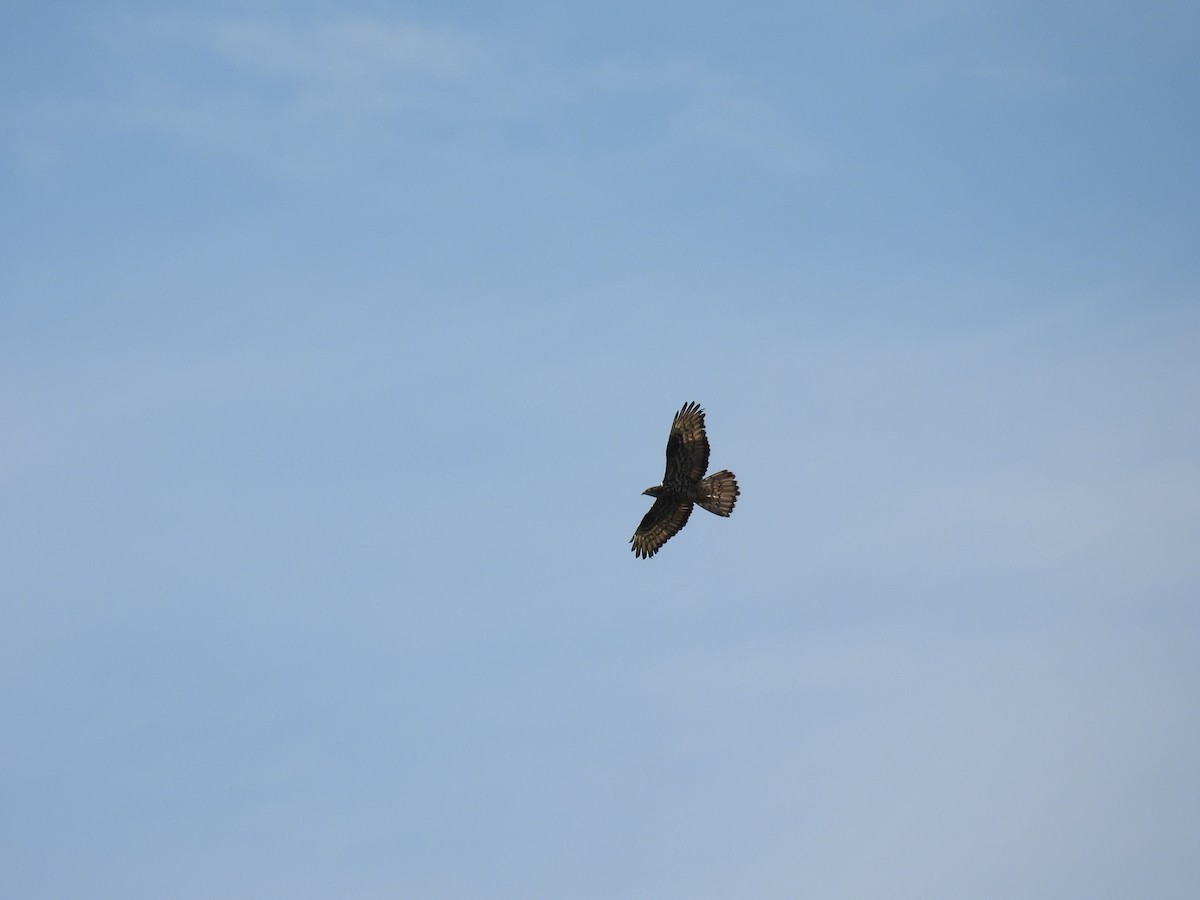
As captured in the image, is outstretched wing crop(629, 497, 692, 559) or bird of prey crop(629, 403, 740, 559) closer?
bird of prey crop(629, 403, 740, 559)

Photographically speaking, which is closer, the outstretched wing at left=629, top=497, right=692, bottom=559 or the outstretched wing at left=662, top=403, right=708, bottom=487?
the outstretched wing at left=662, top=403, right=708, bottom=487

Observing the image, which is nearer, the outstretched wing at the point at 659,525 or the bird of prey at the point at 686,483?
the bird of prey at the point at 686,483

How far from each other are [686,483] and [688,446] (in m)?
1.32

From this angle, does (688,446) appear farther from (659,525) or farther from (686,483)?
(659,525)

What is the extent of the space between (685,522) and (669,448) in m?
2.96

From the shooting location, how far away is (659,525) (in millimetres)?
54062

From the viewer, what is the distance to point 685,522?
53938 millimetres

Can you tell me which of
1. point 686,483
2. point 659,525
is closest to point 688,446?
point 686,483

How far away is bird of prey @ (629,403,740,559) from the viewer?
5159 cm

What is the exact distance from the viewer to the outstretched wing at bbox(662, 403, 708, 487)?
2028 inches

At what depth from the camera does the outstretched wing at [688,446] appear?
51500 millimetres

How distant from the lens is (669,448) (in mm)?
52062

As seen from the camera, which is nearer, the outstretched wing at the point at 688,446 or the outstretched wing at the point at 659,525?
the outstretched wing at the point at 688,446

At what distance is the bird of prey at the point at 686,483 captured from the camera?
51.6m
